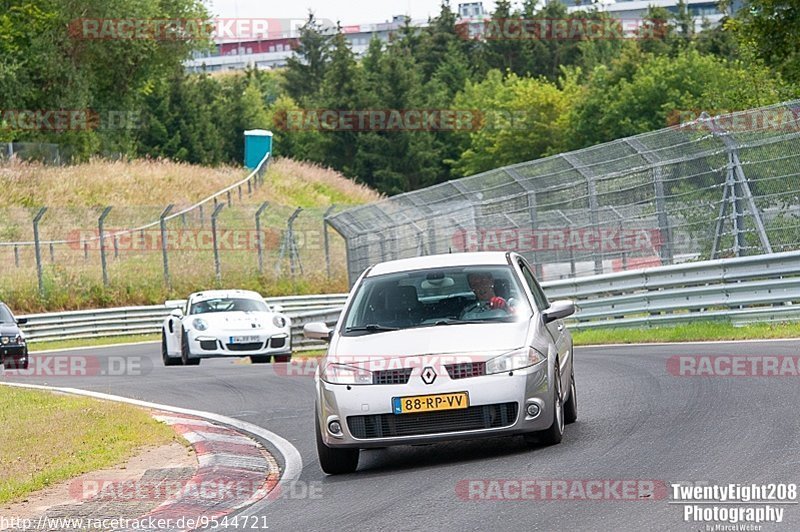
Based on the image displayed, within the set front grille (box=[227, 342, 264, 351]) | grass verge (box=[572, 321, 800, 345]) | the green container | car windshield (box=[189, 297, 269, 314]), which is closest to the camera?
grass verge (box=[572, 321, 800, 345])

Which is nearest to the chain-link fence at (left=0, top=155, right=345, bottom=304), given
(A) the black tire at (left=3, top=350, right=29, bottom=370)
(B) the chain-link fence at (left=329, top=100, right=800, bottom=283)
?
(B) the chain-link fence at (left=329, top=100, right=800, bottom=283)

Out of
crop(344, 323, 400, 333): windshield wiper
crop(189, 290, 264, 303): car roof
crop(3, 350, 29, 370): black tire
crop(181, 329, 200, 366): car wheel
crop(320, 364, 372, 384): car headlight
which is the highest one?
crop(344, 323, 400, 333): windshield wiper

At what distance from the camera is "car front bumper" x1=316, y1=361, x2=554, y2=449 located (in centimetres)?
888

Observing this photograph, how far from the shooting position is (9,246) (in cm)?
3941

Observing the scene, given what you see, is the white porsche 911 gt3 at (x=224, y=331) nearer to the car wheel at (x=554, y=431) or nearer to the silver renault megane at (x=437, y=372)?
the silver renault megane at (x=437, y=372)

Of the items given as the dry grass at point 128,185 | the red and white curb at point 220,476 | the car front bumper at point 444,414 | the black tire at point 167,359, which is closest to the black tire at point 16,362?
the black tire at point 167,359

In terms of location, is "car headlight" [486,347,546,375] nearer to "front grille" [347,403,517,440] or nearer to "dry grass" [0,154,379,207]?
"front grille" [347,403,517,440]

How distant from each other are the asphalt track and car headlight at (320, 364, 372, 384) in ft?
2.14

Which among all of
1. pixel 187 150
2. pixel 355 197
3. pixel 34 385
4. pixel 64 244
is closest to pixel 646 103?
pixel 355 197

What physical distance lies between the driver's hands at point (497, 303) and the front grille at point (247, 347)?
1250 cm

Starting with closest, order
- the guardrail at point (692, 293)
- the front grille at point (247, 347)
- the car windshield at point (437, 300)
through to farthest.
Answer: the car windshield at point (437, 300) → the guardrail at point (692, 293) → the front grille at point (247, 347)

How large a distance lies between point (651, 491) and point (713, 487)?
336 millimetres

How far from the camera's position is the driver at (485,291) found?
996cm

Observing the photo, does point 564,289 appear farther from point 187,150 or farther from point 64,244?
point 187,150
